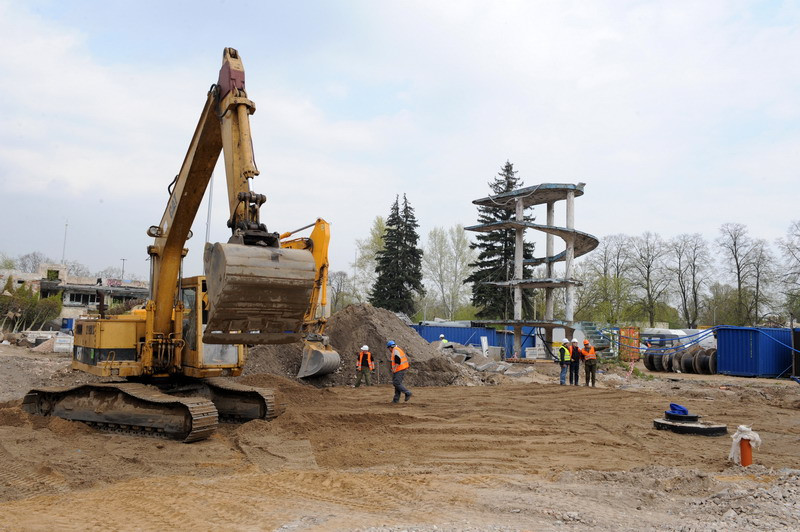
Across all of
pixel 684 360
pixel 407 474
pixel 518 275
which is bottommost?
pixel 407 474

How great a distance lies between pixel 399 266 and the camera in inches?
1906

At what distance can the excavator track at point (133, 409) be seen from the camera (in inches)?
350

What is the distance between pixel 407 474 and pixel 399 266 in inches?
1608

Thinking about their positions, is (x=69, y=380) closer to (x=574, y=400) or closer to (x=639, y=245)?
(x=574, y=400)

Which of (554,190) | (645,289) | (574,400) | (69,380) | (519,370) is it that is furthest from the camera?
(645,289)

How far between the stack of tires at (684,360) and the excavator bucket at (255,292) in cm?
2370

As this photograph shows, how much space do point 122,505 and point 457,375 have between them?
15.3m

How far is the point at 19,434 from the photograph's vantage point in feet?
31.0

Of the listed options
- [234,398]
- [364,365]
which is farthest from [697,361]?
[234,398]

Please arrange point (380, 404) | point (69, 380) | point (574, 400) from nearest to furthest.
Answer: point (380, 404), point (574, 400), point (69, 380)

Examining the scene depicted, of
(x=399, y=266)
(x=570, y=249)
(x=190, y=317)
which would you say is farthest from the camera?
(x=399, y=266)

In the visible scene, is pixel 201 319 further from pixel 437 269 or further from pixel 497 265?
pixel 437 269

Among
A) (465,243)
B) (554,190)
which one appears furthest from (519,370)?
(465,243)

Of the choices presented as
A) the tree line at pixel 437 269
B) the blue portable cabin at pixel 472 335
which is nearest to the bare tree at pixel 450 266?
the tree line at pixel 437 269
